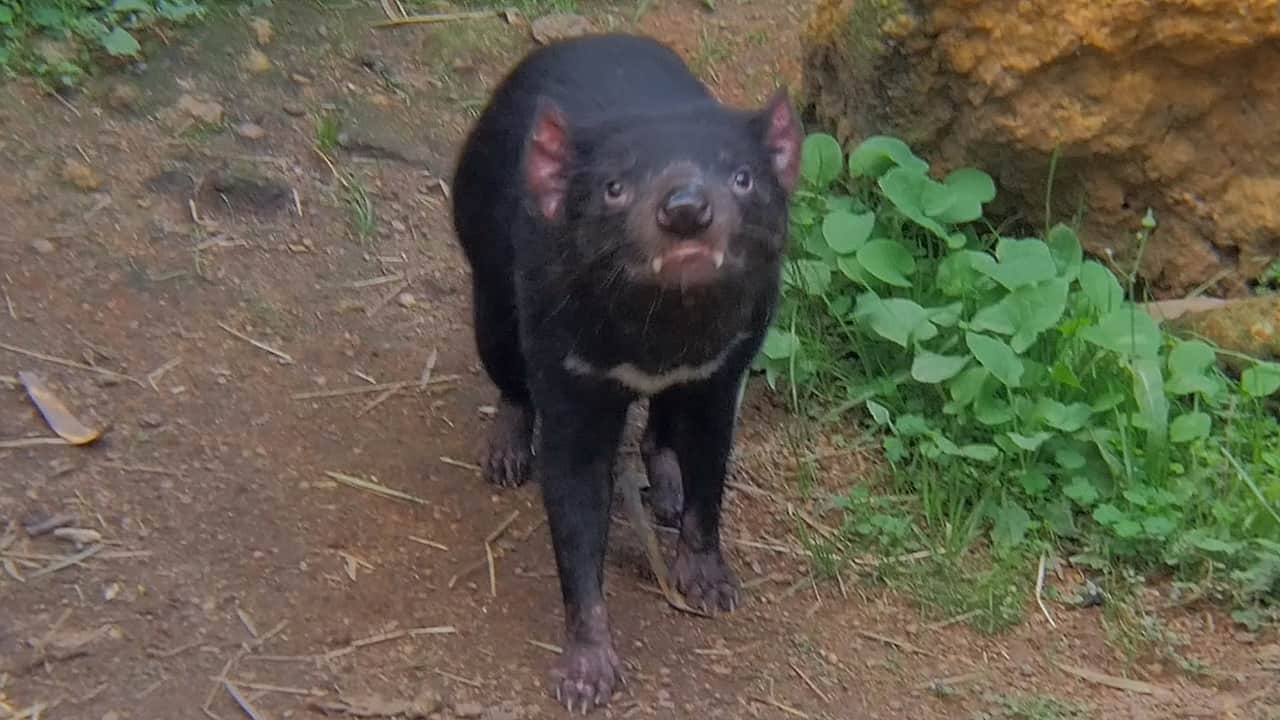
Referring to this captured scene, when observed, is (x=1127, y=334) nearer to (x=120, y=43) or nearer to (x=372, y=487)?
(x=372, y=487)

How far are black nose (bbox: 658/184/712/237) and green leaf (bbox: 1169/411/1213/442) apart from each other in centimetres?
163

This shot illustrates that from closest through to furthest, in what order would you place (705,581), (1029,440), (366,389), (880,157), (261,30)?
(705,581), (1029,440), (366,389), (880,157), (261,30)

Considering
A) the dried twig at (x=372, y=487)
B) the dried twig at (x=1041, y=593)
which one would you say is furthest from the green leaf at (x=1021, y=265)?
the dried twig at (x=372, y=487)

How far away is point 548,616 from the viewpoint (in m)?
3.36

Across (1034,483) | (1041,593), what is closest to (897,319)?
(1034,483)

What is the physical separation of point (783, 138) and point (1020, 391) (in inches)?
48.7

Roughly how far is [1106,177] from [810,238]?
828 millimetres

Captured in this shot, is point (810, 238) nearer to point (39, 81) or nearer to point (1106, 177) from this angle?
point (1106, 177)

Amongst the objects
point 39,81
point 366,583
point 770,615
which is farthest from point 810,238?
point 39,81

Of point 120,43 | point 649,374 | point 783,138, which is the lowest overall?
point 120,43

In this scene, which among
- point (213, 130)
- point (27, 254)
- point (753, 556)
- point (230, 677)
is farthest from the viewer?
point (213, 130)

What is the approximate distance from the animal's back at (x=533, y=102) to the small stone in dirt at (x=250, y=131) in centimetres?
142

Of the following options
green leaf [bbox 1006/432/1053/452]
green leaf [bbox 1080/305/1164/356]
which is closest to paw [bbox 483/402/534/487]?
green leaf [bbox 1006/432/1053/452]

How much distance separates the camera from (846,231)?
13.8 feet
